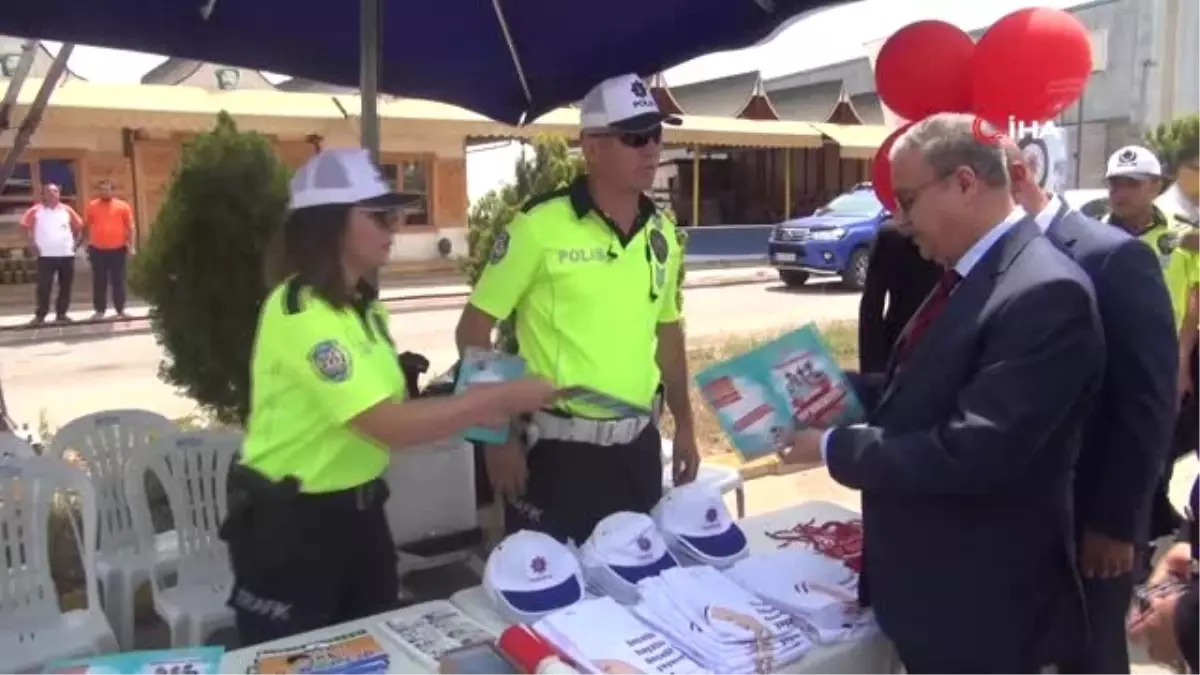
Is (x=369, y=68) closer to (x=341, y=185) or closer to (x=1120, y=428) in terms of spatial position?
(x=341, y=185)

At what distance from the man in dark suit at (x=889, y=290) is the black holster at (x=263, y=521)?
7.36ft

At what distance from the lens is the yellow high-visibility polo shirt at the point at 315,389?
79.0 inches

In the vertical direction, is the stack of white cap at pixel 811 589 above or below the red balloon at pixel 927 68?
below

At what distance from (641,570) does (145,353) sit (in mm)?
10115

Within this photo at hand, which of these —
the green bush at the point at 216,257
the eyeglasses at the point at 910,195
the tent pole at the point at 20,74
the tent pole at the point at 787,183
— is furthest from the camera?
the tent pole at the point at 787,183

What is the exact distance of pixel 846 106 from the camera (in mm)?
25969

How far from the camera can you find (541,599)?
82.8 inches

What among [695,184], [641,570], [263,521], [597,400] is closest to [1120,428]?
[641,570]

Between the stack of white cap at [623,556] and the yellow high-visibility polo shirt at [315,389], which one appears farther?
the stack of white cap at [623,556]

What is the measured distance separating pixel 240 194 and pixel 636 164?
8.94ft

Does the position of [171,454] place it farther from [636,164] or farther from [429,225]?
[429,225]

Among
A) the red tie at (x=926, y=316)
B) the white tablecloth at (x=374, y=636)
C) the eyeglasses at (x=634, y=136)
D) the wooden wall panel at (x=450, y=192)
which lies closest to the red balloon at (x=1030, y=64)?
the eyeglasses at (x=634, y=136)

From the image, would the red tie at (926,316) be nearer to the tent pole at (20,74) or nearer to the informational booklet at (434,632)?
the informational booklet at (434,632)

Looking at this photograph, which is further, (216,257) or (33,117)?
(216,257)
